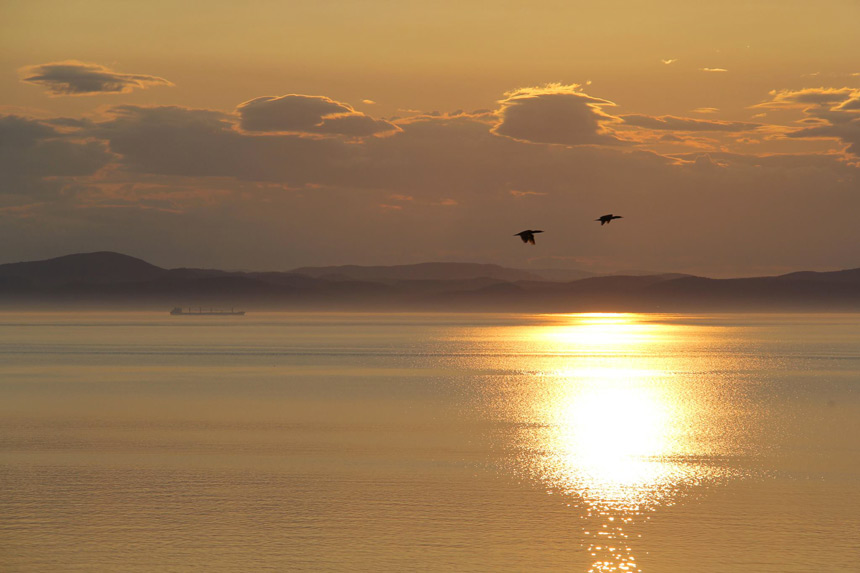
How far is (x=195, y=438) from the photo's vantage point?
47875mm

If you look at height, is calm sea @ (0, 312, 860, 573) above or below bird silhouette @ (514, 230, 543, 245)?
below

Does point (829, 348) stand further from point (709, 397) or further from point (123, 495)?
point (123, 495)

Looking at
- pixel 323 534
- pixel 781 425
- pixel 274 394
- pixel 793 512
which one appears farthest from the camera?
pixel 274 394

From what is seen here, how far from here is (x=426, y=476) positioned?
37844mm

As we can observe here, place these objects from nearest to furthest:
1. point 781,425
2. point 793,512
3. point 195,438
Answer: point 793,512 → point 195,438 → point 781,425

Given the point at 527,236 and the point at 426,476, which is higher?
the point at 527,236

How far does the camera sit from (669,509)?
32188 millimetres

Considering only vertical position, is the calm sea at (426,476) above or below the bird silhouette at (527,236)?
below

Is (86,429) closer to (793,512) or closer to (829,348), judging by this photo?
(793,512)

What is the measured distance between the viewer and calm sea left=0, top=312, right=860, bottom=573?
2752 centimetres

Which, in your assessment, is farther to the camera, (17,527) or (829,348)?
(829,348)

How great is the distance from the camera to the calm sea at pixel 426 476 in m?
27.5

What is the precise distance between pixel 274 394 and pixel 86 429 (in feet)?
68.8

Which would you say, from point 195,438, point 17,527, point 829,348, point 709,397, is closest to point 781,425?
point 709,397
